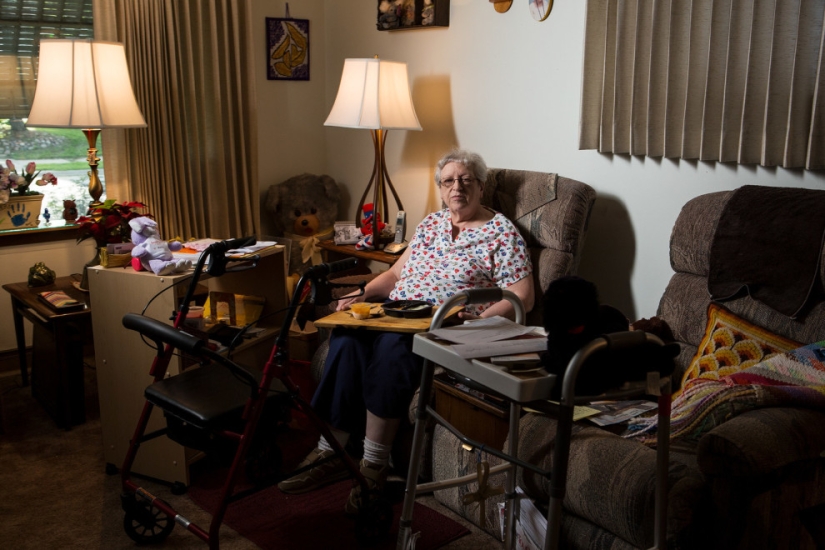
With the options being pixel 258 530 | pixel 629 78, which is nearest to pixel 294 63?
pixel 629 78

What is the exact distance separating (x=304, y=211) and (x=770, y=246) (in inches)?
98.0

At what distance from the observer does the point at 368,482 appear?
2.36m

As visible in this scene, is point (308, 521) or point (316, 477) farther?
point (316, 477)

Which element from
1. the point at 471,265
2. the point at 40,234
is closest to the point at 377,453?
the point at 471,265

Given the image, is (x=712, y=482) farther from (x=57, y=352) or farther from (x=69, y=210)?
(x=69, y=210)

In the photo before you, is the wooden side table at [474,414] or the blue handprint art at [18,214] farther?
the blue handprint art at [18,214]

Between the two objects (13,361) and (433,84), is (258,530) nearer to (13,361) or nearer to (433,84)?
(13,361)

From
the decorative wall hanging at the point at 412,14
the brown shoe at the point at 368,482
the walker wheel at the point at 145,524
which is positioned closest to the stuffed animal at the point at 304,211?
the decorative wall hanging at the point at 412,14

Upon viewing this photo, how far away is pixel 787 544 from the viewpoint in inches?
67.4

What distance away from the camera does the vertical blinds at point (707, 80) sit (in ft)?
7.57

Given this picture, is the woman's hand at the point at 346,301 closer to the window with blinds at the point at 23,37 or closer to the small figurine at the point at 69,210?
the small figurine at the point at 69,210

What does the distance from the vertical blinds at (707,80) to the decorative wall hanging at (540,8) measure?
243mm

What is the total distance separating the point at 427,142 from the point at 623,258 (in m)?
1.24

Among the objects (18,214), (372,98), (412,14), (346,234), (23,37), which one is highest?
(412,14)
